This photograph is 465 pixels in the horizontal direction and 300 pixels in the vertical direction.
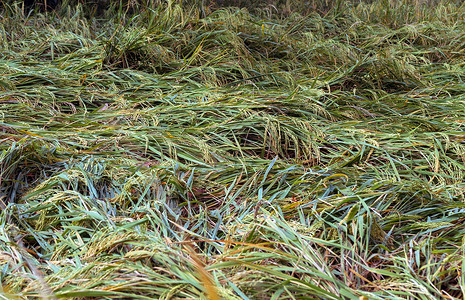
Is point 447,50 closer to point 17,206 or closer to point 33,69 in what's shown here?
point 33,69

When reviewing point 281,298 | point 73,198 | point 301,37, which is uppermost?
point 281,298

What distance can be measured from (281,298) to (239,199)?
2.05 feet

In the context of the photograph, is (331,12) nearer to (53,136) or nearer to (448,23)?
(448,23)

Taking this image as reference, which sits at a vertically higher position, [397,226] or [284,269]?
[284,269]

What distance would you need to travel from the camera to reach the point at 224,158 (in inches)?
78.2

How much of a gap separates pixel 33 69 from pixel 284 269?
218cm

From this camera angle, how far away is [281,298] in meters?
1.13

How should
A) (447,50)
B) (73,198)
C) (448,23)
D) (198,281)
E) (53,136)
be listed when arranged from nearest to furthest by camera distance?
(198,281) < (73,198) < (53,136) < (447,50) < (448,23)

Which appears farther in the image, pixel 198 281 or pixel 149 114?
pixel 149 114

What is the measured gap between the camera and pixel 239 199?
1.72 metres

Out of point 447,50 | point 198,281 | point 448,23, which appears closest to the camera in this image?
point 198,281

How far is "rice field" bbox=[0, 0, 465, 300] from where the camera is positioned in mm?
1233

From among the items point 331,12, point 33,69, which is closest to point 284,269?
point 33,69

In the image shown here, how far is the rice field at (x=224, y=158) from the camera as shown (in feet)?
4.05
